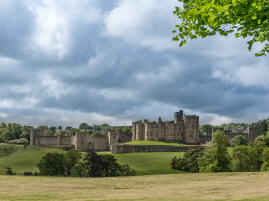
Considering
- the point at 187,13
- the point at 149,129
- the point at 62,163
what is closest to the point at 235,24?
the point at 187,13

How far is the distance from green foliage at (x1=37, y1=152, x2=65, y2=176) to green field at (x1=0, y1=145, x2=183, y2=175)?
1384cm

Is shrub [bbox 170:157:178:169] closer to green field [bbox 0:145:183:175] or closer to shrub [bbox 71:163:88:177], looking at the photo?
green field [bbox 0:145:183:175]

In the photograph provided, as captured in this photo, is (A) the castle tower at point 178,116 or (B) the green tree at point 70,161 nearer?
(B) the green tree at point 70,161

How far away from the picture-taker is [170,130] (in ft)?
421

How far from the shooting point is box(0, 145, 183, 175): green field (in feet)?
228

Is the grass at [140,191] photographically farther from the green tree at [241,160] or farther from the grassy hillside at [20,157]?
the grassy hillside at [20,157]

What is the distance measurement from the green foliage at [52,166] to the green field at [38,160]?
45.4ft

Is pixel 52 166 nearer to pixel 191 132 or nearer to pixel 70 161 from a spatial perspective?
pixel 70 161

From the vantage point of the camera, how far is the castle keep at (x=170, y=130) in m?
127

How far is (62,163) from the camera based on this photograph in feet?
182

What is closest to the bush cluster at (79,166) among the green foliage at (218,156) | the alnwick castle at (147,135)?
the green foliage at (218,156)

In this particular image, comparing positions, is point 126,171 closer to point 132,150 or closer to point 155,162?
point 155,162

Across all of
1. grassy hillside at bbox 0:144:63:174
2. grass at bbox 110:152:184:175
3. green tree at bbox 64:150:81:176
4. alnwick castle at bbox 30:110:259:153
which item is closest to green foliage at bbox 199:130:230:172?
grass at bbox 110:152:184:175

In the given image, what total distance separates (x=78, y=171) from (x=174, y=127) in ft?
263
